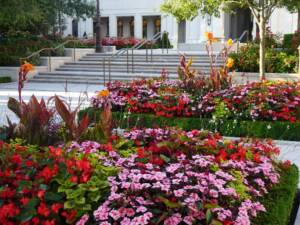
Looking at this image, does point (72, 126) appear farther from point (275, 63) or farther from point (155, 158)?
point (275, 63)

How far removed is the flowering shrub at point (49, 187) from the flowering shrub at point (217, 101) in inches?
171

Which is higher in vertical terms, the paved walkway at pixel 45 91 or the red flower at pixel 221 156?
the red flower at pixel 221 156

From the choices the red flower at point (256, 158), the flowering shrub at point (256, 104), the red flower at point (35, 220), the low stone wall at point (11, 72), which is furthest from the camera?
the low stone wall at point (11, 72)

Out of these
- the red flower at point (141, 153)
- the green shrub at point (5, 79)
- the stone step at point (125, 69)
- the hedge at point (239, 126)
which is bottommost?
the hedge at point (239, 126)

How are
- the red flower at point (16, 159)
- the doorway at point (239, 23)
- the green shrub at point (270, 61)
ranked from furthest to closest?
the doorway at point (239, 23) → the green shrub at point (270, 61) → the red flower at point (16, 159)

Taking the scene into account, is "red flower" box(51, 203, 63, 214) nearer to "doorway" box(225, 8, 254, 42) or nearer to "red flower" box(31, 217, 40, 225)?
"red flower" box(31, 217, 40, 225)

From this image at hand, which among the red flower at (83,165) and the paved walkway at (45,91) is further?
the paved walkway at (45,91)

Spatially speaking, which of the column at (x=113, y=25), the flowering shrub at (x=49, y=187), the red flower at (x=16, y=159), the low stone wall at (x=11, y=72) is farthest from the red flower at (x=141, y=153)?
the column at (x=113, y=25)

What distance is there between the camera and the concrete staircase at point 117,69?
18.5 metres

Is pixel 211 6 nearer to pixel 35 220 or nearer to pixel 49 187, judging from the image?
pixel 49 187

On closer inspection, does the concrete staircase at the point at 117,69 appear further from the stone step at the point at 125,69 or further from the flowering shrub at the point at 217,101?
the flowering shrub at the point at 217,101

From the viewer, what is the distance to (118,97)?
→ 8.90 m

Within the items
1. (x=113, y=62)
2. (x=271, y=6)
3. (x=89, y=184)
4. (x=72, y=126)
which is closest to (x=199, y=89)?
(x=72, y=126)

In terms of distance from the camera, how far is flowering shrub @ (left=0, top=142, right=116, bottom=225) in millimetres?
3004
